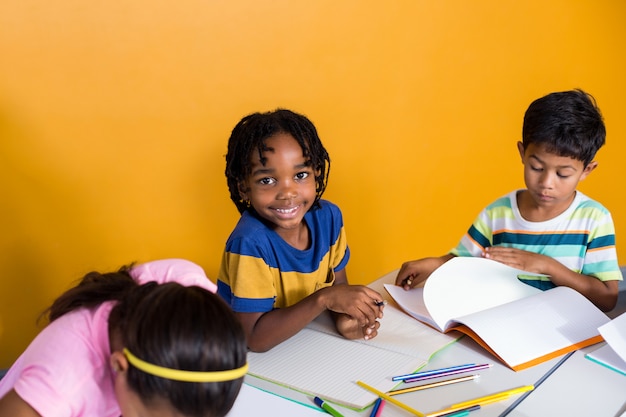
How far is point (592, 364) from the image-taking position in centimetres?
103

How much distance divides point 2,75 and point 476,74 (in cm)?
175

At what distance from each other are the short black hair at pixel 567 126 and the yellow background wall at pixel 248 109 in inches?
37.4

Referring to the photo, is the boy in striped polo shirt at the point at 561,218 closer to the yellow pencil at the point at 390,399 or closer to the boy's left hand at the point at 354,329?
the boy's left hand at the point at 354,329

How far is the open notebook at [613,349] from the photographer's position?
1.03m

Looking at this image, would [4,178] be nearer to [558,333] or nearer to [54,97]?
[54,97]

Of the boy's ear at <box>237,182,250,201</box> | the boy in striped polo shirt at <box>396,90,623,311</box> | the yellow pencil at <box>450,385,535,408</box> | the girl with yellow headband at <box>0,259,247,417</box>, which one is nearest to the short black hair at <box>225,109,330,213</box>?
the boy's ear at <box>237,182,250,201</box>

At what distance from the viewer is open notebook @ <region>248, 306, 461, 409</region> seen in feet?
3.16

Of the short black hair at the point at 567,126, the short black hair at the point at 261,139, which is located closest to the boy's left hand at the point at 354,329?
the short black hair at the point at 261,139

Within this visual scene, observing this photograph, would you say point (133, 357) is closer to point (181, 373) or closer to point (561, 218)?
point (181, 373)

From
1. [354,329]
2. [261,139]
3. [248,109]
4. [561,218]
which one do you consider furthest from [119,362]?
[248,109]

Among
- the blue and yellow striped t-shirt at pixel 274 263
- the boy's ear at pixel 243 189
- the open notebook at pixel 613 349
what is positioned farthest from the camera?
the boy's ear at pixel 243 189

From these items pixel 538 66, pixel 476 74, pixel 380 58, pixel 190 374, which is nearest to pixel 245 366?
pixel 190 374

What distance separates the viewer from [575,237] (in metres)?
1.41

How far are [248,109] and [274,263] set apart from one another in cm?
88
